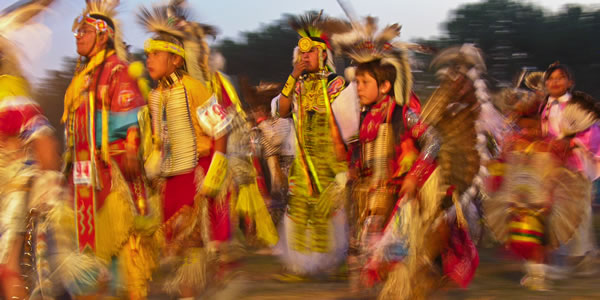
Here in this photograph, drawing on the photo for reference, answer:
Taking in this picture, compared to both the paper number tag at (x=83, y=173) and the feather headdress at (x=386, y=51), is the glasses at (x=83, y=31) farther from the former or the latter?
the feather headdress at (x=386, y=51)

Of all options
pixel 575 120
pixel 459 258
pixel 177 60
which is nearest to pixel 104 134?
pixel 177 60

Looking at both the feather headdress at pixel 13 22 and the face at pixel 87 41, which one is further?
the face at pixel 87 41

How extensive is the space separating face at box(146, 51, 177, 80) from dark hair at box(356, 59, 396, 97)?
4.00ft

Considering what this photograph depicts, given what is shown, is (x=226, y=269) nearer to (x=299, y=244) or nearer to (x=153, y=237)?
(x=153, y=237)

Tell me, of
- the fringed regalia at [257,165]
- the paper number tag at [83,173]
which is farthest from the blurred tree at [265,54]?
the paper number tag at [83,173]

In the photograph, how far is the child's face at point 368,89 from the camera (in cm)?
484

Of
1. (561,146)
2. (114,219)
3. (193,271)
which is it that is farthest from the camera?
(561,146)

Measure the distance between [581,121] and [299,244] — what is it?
8.35 feet

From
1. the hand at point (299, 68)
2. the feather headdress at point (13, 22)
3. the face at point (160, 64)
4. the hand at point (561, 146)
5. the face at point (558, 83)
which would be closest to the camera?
the feather headdress at point (13, 22)

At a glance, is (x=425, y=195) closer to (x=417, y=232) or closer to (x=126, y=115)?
(x=417, y=232)

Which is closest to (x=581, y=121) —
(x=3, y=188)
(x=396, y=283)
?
(x=396, y=283)

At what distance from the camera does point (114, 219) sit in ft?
15.1

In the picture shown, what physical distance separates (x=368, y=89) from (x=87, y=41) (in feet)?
5.80

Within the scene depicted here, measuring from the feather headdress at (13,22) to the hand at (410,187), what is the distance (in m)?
2.31
